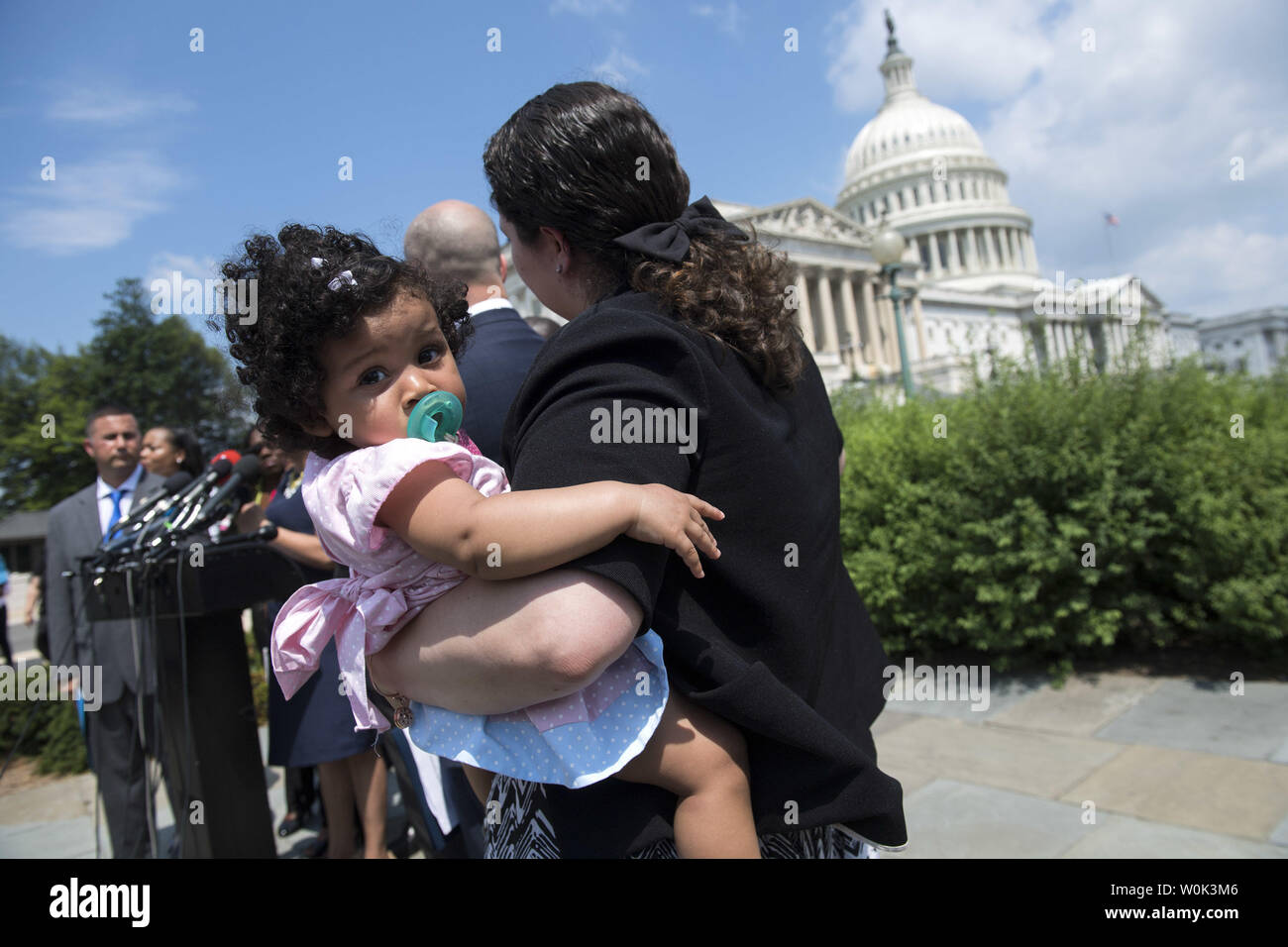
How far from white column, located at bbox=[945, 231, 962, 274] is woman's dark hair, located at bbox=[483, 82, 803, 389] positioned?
82.7 m

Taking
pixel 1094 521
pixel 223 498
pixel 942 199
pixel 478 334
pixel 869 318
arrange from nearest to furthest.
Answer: pixel 478 334 → pixel 223 498 → pixel 1094 521 → pixel 869 318 → pixel 942 199

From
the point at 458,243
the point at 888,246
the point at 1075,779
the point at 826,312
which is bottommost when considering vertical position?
the point at 1075,779

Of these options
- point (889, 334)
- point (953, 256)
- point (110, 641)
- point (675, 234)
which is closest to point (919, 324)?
point (889, 334)

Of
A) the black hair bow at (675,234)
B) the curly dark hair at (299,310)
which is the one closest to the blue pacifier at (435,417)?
the curly dark hair at (299,310)

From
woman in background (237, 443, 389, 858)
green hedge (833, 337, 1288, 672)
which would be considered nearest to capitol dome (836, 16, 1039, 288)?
green hedge (833, 337, 1288, 672)

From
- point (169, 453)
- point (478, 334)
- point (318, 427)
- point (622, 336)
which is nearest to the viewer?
point (622, 336)

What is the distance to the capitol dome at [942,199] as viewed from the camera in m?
75.7

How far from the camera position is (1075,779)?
450 centimetres

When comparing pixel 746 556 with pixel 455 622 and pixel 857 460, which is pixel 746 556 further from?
pixel 857 460

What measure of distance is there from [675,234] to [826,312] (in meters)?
61.5

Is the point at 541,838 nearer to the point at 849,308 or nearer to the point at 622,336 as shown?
the point at 622,336

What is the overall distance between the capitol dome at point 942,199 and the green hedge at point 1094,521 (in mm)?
71602

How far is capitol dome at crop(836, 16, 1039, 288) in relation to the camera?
7569cm
